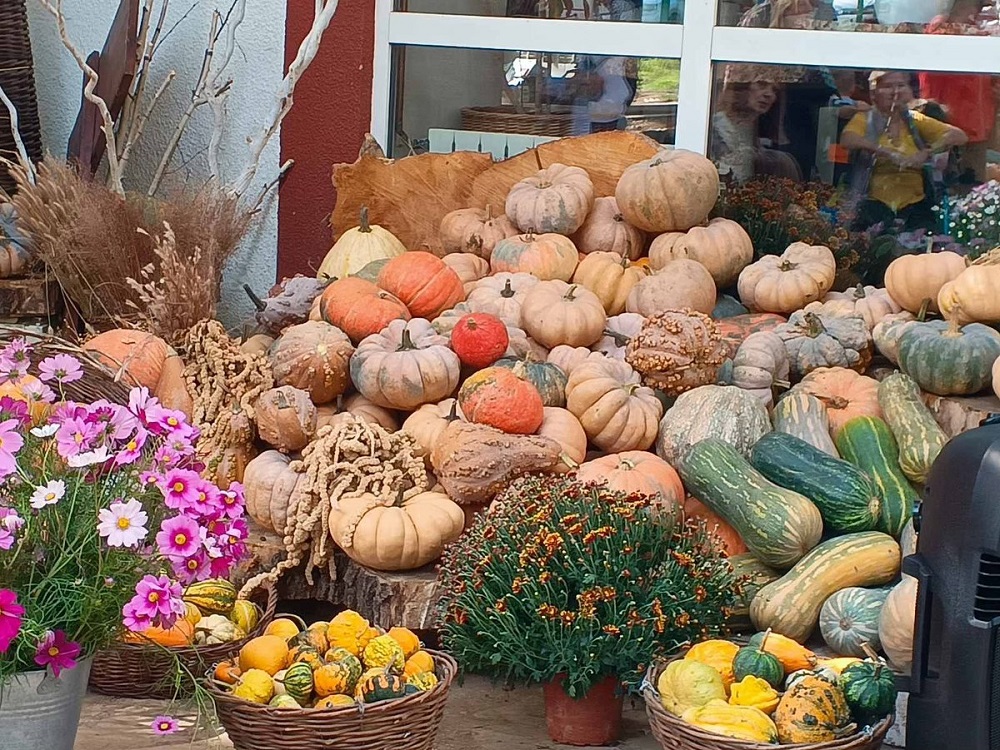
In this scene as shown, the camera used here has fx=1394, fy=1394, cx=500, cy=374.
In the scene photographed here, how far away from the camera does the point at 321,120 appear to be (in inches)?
246

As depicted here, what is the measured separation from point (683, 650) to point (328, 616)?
158cm

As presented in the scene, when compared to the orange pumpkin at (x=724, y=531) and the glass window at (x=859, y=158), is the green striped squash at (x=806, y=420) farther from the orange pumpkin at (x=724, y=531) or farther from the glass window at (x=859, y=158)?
the glass window at (x=859, y=158)

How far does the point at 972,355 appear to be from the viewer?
4477 mm

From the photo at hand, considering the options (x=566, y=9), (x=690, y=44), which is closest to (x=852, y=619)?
(x=690, y=44)

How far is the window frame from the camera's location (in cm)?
544

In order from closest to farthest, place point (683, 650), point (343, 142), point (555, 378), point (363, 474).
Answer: point (683, 650)
point (363, 474)
point (555, 378)
point (343, 142)

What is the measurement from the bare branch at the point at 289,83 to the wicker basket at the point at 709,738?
3.29m

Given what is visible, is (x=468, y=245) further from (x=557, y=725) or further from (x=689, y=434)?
(x=557, y=725)

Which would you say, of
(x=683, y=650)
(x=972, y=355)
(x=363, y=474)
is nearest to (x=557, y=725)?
(x=683, y=650)

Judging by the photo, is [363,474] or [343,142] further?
[343,142]

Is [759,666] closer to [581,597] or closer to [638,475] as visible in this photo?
[581,597]

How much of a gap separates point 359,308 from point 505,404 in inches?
32.5

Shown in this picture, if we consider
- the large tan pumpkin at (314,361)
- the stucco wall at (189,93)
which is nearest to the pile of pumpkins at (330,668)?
the large tan pumpkin at (314,361)

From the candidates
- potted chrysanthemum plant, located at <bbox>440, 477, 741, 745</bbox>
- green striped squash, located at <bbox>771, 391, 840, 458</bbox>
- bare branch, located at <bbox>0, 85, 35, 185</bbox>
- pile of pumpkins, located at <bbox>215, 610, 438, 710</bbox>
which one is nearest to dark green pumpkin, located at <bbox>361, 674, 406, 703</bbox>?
pile of pumpkins, located at <bbox>215, 610, 438, 710</bbox>
